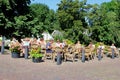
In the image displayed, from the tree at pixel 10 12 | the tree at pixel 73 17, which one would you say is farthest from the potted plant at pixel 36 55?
the tree at pixel 73 17

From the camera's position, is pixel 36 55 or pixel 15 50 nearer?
pixel 36 55

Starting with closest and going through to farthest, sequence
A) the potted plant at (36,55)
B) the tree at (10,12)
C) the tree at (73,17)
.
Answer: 1. the potted plant at (36,55)
2. the tree at (10,12)
3. the tree at (73,17)

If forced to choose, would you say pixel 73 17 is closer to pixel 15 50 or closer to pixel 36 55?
pixel 15 50

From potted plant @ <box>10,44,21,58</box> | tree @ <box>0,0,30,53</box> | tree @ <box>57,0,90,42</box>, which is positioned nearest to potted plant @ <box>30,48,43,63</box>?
potted plant @ <box>10,44,21,58</box>

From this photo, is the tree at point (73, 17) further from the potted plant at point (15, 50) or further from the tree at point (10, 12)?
the potted plant at point (15, 50)

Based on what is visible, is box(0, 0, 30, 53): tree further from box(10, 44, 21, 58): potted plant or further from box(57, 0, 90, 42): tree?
box(57, 0, 90, 42): tree

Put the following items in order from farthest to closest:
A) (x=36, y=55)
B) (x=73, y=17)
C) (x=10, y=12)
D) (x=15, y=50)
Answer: (x=73, y=17)
(x=10, y=12)
(x=15, y=50)
(x=36, y=55)

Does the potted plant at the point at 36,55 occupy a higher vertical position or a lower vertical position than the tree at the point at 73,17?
lower

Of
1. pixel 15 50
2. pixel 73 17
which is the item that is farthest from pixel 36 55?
pixel 73 17

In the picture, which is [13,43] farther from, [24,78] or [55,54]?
[24,78]

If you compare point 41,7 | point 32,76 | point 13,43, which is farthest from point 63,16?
point 41,7

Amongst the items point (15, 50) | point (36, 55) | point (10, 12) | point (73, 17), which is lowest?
point (36, 55)

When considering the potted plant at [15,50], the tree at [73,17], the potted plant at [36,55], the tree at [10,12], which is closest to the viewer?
the potted plant at [36,55]

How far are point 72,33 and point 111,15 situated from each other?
705 cm
